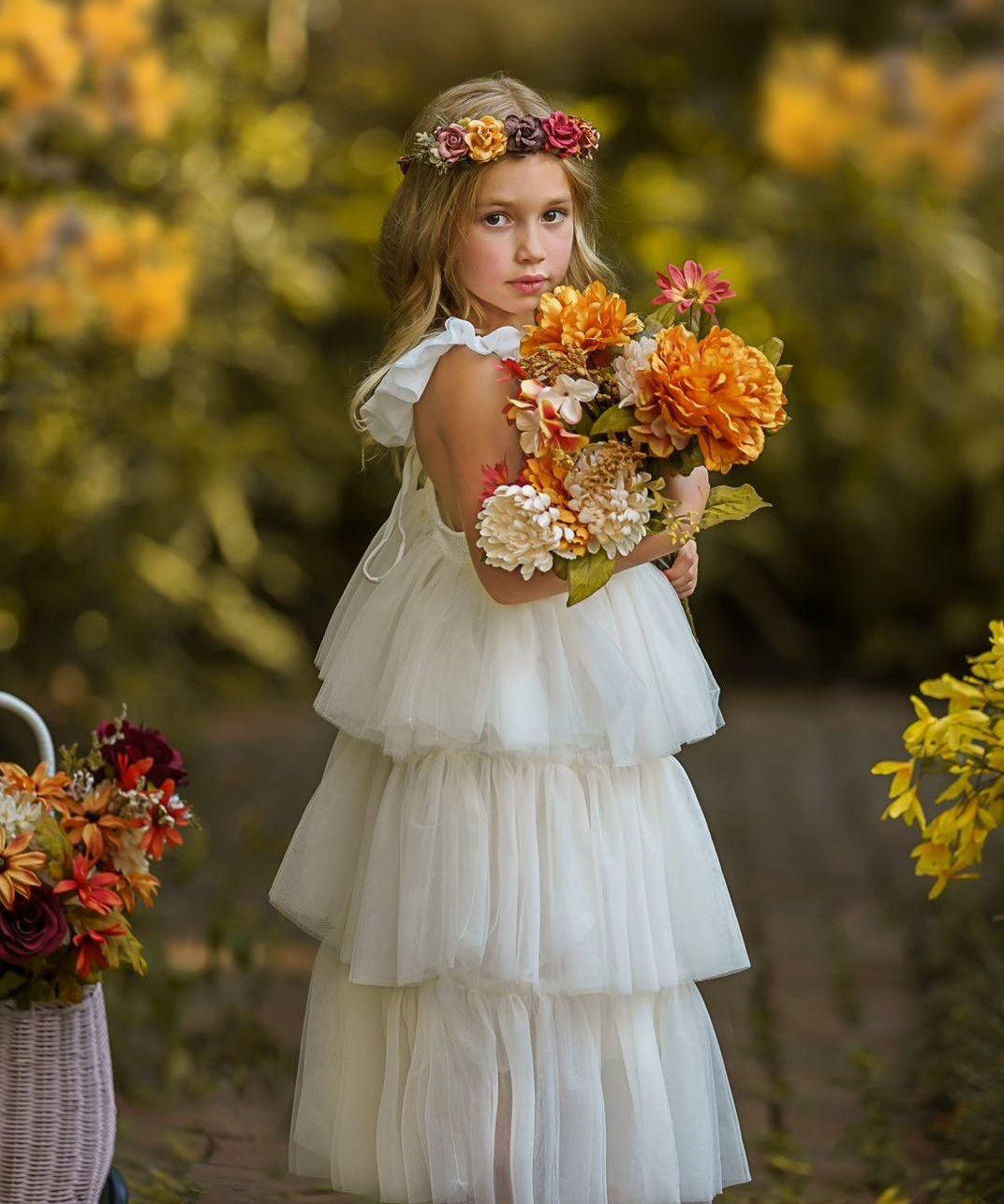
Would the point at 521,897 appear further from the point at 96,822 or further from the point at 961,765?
the point at 961,765

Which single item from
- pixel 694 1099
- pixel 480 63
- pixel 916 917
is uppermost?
pixel 480 63

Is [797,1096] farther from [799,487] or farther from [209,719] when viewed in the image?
[799,487]

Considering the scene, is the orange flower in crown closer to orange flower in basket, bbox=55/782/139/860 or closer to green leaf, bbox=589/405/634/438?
green leaf, bbox=589/405/634/438

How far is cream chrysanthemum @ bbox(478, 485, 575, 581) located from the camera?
218cm

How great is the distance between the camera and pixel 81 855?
7.94 feet

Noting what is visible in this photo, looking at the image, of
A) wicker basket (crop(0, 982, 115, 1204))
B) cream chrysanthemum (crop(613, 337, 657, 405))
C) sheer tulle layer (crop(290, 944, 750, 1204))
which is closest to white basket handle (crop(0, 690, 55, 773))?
wicker basket (crop(0, 982, 115, 1204))

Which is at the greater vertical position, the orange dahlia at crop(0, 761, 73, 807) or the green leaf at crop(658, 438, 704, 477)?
the green leaf at crop(658, 438, 704, 477)

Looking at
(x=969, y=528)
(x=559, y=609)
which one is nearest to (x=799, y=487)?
(x=969, y=528)

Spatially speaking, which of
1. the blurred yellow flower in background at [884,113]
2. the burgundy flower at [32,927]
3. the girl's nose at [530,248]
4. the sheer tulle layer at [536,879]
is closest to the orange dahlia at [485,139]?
the girl's nose at [530,248]

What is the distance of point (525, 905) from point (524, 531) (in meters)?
0.51

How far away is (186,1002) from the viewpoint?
13.0 ft

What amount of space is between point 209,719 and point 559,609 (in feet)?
15.6

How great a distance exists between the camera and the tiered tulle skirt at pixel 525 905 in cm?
234

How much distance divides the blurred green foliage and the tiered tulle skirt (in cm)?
326
